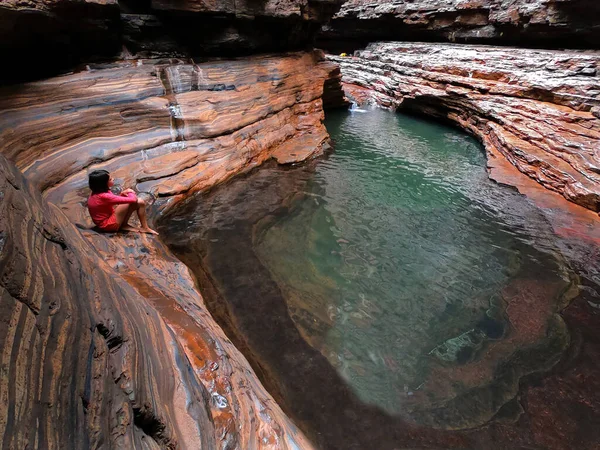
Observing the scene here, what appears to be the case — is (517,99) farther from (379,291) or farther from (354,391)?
(354,391)

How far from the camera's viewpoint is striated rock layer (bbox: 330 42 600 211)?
7.75 m

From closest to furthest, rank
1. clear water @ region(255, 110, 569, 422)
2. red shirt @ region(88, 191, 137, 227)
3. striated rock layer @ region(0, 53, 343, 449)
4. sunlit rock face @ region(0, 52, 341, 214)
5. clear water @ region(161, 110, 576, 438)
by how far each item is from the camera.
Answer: striated rock layer @ region(0, 53, 343, 449) < clear water @ region(161, 110, 576, 438) < clear water @ region(255, 110, 569, 422) < red shirt @ region(88, 191, 137, 227) < sunlit rock face @ region(0, 52, 341, 214)

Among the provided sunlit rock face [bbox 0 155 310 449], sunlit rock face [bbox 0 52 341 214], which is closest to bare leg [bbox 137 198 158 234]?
sunlit rock face [bbox 0 52 341 214]

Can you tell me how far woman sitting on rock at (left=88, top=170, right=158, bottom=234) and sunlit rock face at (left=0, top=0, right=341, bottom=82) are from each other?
2598 mm

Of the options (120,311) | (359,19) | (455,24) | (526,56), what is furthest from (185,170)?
(359,19)

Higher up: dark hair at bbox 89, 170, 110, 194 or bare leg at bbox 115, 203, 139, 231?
dark hair at bbox 89, 170, 110, 194

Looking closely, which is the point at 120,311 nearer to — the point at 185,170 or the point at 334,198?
the point at 185,170

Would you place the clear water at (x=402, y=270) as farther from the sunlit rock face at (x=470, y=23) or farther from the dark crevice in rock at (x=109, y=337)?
the sunlit rock face at (x=470, y=23)

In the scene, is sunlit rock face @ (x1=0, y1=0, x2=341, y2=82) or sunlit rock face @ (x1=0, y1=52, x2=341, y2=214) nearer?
sunlit rock face @ (x1=0, y1=52, x2=341, y2=214)

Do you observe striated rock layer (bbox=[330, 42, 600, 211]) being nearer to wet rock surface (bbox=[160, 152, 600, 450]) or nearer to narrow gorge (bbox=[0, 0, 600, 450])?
narrow gorge (bbox=[0, 0, 600, 450])

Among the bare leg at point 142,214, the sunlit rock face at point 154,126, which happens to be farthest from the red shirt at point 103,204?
the sunlit rock face at point 154,126

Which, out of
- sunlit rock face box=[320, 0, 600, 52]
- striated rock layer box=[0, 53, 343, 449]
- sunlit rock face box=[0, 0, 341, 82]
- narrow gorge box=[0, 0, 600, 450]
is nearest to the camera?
striated rock layer box=[0, 53, 343, 449]

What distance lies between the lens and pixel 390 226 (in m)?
6.03

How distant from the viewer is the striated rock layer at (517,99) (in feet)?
25.4
